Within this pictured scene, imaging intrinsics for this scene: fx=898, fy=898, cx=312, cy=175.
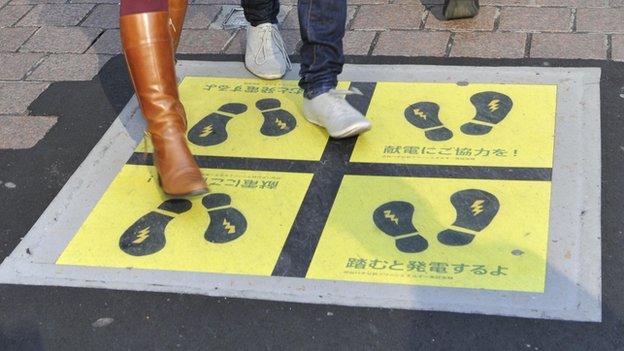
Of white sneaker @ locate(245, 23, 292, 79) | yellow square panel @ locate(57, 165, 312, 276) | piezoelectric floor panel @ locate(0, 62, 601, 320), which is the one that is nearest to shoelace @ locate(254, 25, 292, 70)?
white sneaker @ locate(245, 23, 292, 79)

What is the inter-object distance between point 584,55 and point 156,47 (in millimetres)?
1773

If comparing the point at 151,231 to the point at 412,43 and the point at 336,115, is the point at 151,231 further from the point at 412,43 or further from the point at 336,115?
the point at 412,43

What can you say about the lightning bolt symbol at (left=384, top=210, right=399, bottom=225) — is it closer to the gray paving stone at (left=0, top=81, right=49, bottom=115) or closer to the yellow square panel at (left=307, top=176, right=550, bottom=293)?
the yellow square panel at (left=307, top=176, right=550, bottom=293)

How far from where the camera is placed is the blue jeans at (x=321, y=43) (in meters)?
3.19

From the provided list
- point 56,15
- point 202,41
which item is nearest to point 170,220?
point 202,41

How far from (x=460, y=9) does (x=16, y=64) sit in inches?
80.4

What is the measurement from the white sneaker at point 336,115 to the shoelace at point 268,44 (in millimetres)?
451

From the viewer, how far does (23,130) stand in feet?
12.0

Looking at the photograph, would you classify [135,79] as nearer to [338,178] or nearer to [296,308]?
[338,178]

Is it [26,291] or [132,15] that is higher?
[132,15]

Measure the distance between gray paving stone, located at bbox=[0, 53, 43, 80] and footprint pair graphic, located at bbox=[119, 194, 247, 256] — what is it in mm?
1412

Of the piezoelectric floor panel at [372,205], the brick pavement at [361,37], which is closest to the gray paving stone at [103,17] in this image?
the brick pavement at [361,37]

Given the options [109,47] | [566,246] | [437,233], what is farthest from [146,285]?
[109,47]

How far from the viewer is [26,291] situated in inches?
109
